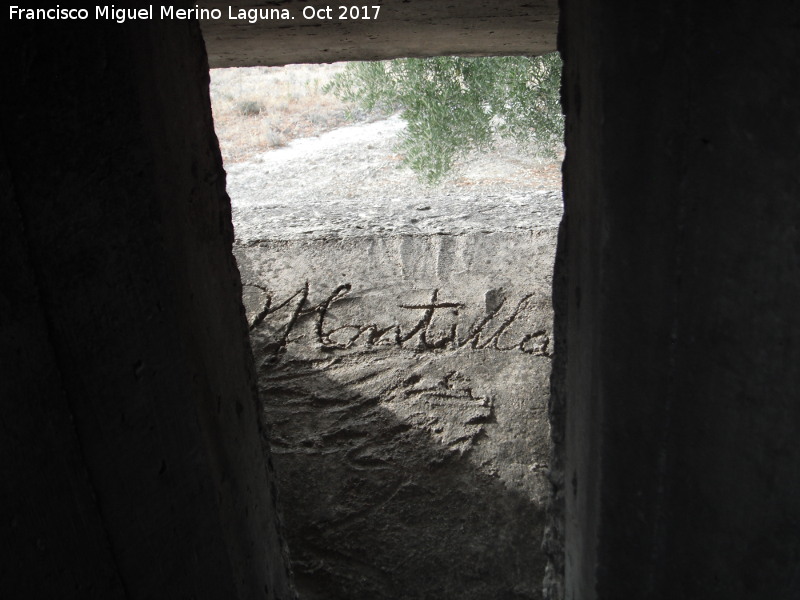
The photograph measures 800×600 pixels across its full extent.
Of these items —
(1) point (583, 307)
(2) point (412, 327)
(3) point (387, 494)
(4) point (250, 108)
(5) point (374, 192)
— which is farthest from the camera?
(4) point (250, 108)

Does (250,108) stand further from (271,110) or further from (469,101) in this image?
(469,101)

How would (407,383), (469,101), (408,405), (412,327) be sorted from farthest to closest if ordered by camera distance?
(469,101) → (412,327) → (407,383) → (408,405)

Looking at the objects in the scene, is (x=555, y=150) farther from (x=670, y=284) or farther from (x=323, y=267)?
(x=670, y=284)

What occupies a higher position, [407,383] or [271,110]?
[271,110]

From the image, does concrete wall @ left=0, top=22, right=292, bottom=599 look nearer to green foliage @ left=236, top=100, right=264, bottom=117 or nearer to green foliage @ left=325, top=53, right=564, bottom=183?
green foliage @ left=325, top=53, right=564, bottom=183

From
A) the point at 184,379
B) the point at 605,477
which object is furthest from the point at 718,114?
the point at 184,379

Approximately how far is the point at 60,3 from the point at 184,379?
60 centimetres

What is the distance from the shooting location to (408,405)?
3199 millimetres

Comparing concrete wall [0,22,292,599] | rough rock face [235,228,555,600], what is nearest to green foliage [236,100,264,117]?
rough rock face [235,228,555,600]

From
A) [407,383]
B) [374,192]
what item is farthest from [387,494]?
[374,192]

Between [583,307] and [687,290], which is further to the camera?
[583,307]

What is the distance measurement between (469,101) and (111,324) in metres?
5.65

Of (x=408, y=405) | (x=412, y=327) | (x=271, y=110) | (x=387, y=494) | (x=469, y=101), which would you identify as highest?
(x=271, y=110)

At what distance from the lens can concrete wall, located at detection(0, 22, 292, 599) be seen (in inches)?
41.2
